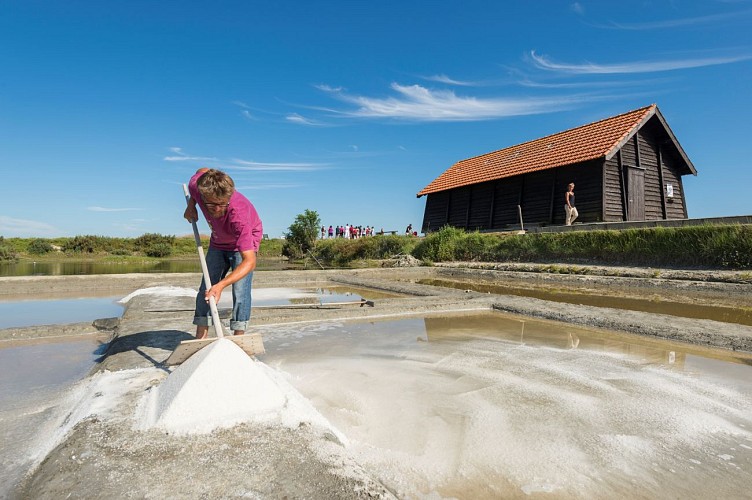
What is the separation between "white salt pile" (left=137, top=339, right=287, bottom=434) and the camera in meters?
1.69

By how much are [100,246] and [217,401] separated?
37.0m

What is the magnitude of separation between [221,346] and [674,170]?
64.8 feet

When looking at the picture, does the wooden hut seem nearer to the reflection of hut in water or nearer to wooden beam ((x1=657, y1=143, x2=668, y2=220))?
wooden beam ((x1=657, y1=143, x2=668, y2=220))

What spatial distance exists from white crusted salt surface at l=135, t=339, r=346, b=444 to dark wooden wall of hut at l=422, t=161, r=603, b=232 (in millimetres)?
14689

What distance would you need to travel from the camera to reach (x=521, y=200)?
17.1 meters

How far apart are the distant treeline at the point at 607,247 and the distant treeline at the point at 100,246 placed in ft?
74.1

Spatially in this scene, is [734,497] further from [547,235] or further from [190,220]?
[547,235]

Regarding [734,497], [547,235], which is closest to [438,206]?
[547,235]

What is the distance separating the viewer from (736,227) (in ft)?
28.0

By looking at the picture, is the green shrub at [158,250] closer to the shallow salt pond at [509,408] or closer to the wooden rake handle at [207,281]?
the shallow salt pond at [509,408]

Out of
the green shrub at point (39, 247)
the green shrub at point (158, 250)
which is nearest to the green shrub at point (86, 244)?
the green shrub at point (39, 247)

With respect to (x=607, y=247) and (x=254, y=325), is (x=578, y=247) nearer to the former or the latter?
(x=607, y=247)

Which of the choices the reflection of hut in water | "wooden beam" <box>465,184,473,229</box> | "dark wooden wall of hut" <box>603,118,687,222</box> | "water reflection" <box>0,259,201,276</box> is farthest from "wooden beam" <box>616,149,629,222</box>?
"water reflection" <box>0,259,201,276</box>

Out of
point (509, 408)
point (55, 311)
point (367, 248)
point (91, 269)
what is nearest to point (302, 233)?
point (367, 248)
